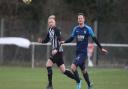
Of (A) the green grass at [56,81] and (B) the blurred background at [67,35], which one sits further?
(B) the blurred background at [67,35]

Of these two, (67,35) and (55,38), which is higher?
(67,35)

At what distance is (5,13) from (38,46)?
6187 millimetres

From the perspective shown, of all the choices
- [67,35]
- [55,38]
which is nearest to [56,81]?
[55,38]

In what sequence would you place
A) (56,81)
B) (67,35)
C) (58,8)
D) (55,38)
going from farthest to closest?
(58,8) → (67,35) → (56,81) → (55,38)

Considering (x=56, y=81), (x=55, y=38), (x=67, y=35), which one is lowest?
(x=56, y=81)

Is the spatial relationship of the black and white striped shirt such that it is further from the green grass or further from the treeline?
the treeline

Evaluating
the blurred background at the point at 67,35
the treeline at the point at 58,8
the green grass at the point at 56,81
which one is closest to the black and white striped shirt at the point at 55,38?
the green grass at the point at 56,81

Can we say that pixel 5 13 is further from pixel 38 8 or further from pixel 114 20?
pixel 114 20

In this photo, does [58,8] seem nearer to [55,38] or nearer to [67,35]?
[67,35]

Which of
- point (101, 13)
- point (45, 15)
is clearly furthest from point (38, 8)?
point (101, 13)

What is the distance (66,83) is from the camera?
20.8 m

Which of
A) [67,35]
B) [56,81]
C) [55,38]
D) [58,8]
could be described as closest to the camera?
[55,38]

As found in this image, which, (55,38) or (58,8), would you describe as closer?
(55,38)

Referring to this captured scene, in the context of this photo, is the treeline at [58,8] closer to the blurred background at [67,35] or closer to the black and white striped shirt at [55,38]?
the blurred background at [67,35]
